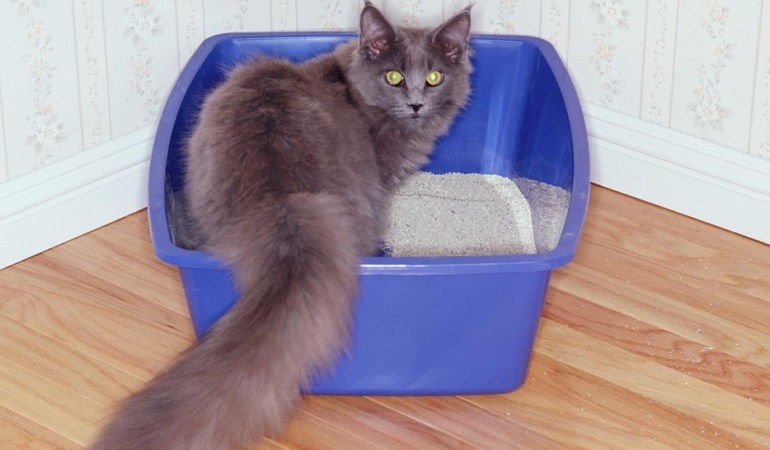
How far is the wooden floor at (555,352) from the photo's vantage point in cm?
171

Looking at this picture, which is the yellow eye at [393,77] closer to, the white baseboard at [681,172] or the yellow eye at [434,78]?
the yellow eye at [434,78]

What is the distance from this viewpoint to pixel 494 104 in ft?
7.73

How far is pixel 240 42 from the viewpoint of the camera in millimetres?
2303

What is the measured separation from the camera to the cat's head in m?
1.98

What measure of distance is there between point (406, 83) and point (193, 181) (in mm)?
444

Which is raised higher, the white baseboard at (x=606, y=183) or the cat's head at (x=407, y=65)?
the cat's head at (x=407, y=65)

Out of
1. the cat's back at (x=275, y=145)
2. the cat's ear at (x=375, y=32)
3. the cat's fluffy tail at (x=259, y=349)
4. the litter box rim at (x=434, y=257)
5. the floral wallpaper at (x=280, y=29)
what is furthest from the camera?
the floral wallpaper at (x=280, y=29)

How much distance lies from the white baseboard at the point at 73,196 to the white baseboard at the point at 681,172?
40.4 inches

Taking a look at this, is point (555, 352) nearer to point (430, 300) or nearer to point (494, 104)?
point (430, 300)

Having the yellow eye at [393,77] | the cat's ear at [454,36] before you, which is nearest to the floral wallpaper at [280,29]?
the cat's ear at [454,36]

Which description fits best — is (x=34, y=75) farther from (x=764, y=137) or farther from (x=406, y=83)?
(x=764, y=137)

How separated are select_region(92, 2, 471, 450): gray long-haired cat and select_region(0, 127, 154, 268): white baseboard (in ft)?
1.36

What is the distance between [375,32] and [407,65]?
0.08m

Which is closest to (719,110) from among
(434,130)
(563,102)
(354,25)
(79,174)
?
(563,102)
